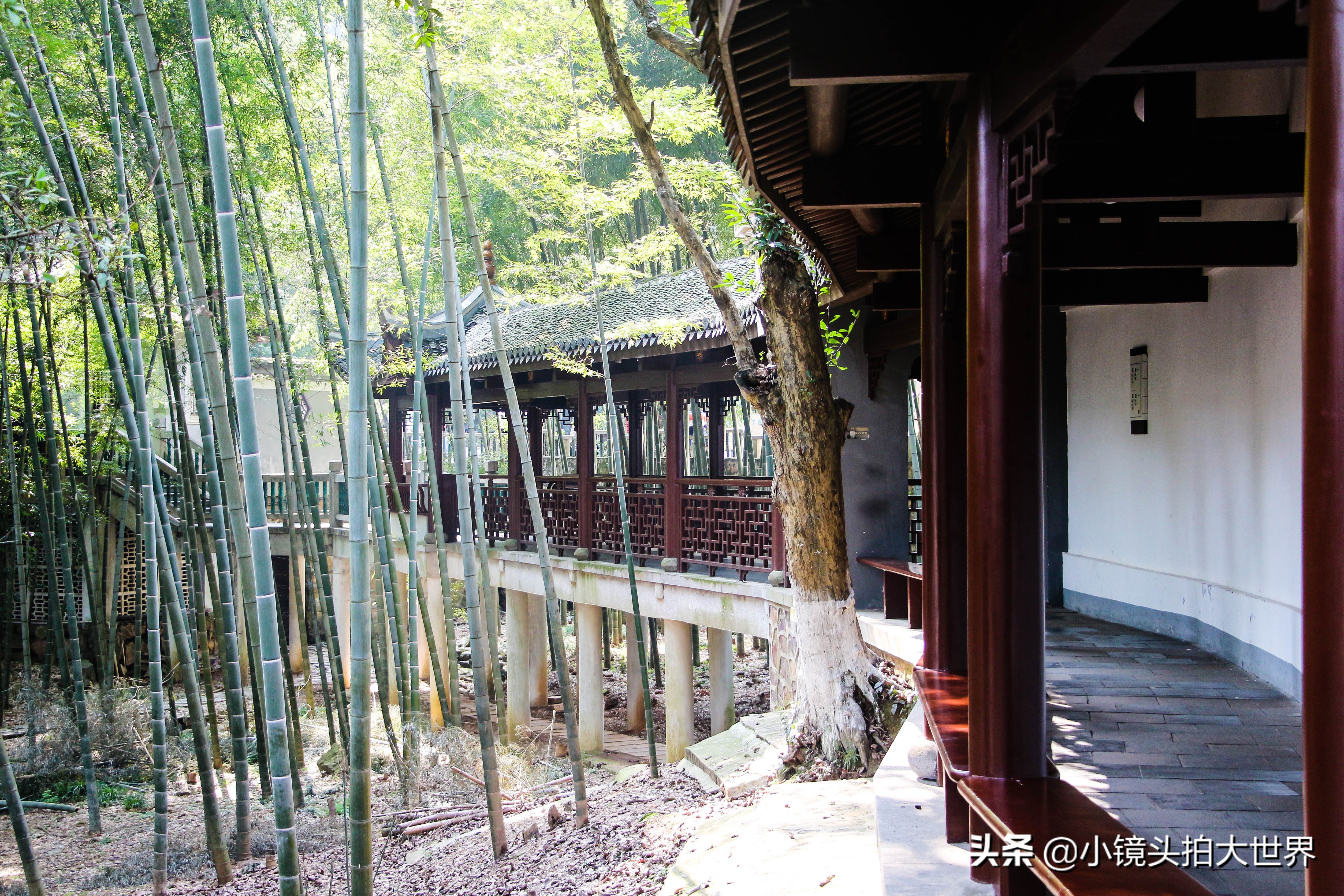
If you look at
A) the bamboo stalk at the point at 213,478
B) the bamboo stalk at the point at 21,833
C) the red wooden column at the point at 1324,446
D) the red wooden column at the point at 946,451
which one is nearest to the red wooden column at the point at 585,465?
the bamboo stalk at the point at 213,478

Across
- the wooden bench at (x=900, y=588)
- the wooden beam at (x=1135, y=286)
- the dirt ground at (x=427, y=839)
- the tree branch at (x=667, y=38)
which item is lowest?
the dirt ground at (x=427, y=839)

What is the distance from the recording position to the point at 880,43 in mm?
2166

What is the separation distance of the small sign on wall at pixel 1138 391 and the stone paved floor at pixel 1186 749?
1.31 metres

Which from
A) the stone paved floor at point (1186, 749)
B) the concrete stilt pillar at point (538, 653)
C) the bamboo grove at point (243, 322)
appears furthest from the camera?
the concrete stilt pillar at point (538, 653)

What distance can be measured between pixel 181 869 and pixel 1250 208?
633 cm

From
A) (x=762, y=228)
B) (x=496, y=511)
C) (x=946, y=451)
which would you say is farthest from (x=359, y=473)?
(x=496, y=511)

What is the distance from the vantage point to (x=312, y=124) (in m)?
7.62

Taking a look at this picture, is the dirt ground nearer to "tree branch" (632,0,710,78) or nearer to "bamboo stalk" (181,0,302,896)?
"bamboo stalk" (181,0,302,896)

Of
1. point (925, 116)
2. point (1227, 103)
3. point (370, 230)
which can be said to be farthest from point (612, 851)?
point (370, 230)

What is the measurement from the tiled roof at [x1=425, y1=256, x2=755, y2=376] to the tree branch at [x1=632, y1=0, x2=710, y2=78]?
2.47 m

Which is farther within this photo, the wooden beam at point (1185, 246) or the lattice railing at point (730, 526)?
the lattice railing at point (730, 526)

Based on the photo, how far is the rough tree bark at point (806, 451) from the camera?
4508 mm

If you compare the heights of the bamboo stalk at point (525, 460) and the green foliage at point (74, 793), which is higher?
the bamboo stalk at point (525, 460)

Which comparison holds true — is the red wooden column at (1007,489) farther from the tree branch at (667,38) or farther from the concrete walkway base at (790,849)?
the tree branch at (667,38)
